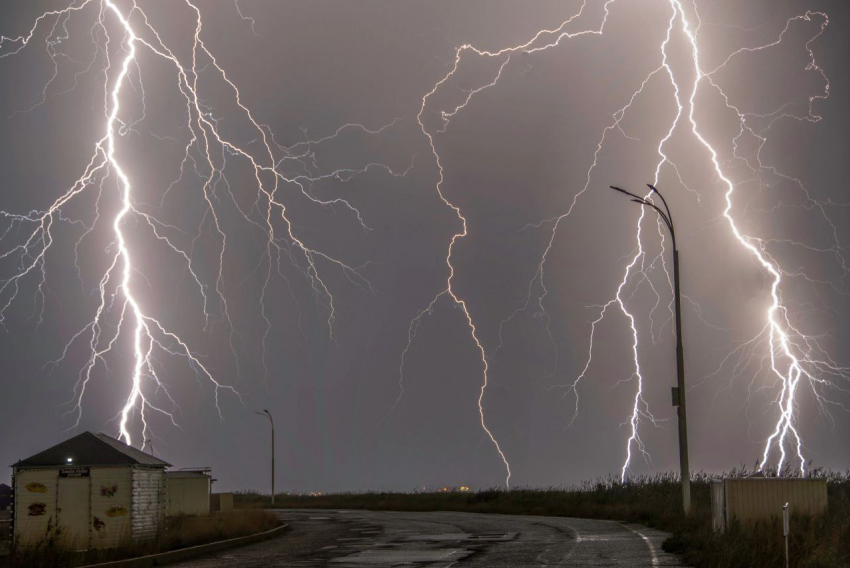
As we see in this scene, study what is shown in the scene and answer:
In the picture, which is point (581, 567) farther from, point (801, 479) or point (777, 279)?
point (777, 279)

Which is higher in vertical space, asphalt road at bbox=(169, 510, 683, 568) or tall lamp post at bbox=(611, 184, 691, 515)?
tall lamp post at bbox=(611, 184, 691, 515)

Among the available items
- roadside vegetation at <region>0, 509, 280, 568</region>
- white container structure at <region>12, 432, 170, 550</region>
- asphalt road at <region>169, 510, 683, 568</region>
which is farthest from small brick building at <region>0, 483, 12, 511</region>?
white container structure at <region>12, 432, 170, 550</region>

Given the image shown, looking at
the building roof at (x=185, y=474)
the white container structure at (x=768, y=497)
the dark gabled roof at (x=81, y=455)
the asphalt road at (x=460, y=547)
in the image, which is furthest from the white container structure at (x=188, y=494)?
the white container structure at (x=768, y=497)

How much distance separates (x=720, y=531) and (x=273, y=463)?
4049 cm

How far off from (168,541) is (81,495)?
2.00m

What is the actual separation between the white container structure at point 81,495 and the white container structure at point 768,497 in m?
11.7

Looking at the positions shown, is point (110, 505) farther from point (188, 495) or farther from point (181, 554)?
point (188, 495)

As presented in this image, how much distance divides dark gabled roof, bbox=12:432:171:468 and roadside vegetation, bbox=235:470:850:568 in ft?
36.7

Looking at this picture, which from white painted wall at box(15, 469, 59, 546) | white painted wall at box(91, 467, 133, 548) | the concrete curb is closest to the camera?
the concrete curb

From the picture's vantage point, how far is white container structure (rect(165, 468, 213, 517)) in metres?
30.1

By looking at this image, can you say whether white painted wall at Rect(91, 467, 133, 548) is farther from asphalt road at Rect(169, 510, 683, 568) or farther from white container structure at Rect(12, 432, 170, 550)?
asphalt road at Rect(169, 510, 683, 568)

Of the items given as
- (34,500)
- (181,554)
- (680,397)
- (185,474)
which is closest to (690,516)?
(680,397)

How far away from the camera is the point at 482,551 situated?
18.1 metres

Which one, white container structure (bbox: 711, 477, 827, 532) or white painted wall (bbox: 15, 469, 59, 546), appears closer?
white container structure (bbox: 711, 477, 827, 532)
